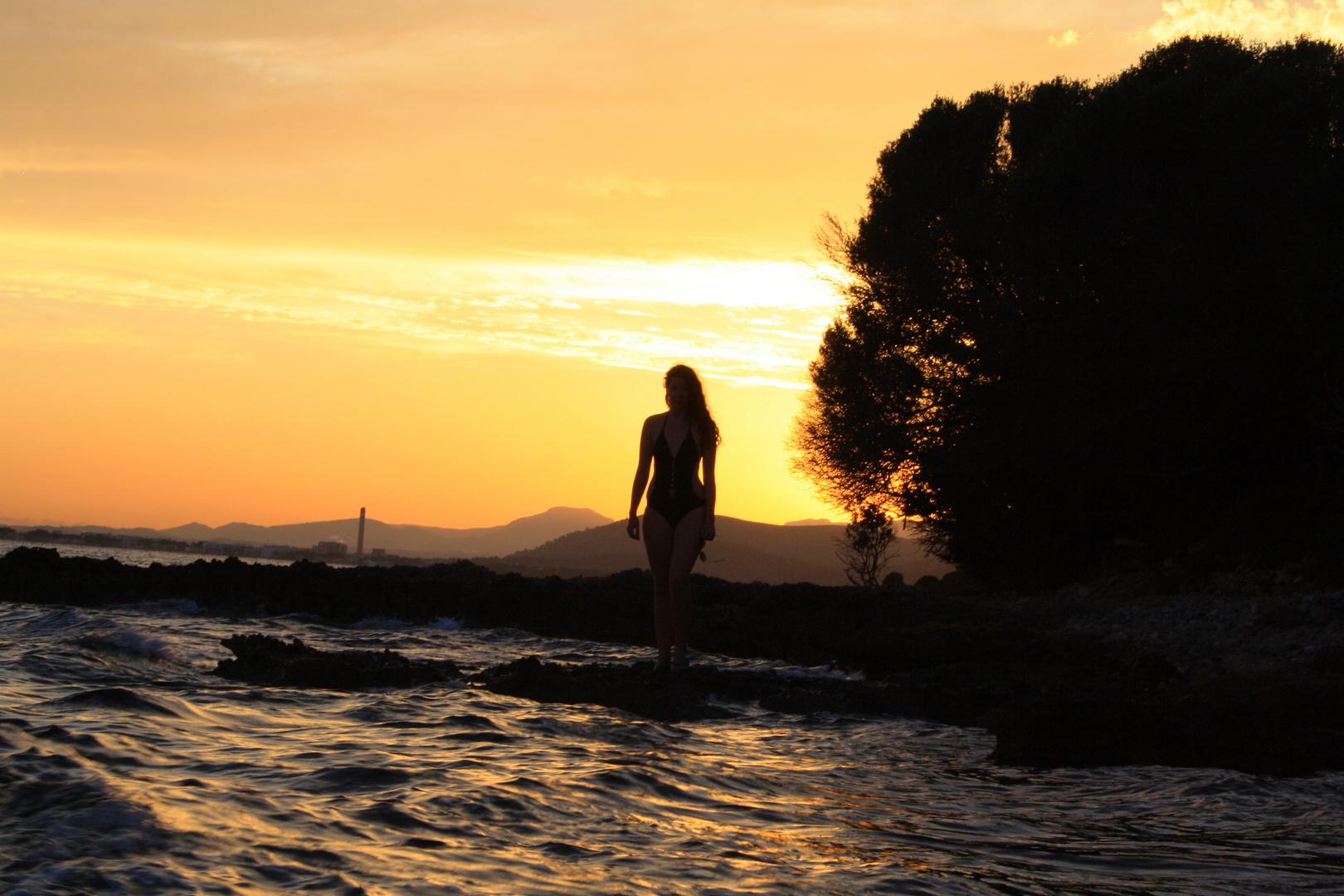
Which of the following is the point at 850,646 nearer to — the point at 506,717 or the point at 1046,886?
the point at 506,717

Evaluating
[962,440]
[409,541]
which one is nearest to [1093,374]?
[962,440]

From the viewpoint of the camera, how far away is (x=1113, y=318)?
53.1ft

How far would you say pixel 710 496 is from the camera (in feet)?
21.9

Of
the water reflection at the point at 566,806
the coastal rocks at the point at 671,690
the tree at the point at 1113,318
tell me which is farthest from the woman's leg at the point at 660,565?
the tree at the point at 1113,318

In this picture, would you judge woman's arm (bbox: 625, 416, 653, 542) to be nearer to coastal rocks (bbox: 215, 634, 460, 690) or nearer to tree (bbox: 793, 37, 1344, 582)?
coastal rocks (bbox: 215, 634, 460, 690)

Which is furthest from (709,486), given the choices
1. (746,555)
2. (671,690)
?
(746,555)

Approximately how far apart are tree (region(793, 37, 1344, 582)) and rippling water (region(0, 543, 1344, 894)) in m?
11.5

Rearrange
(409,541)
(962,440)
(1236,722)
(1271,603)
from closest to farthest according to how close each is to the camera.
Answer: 1. (1236,722)
2. (1271,603)
3. (962,440)
4. (409,541)

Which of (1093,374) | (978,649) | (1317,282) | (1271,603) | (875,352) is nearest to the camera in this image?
(978,649)

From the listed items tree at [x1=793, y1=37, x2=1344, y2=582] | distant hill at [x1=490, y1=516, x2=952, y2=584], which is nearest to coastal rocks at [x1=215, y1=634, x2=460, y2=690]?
tree at [x1=793, y1=37, x2=1344, y2=582]

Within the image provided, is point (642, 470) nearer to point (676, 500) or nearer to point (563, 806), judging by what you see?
Answer: point (676, 500)

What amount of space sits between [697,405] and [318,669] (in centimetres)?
296

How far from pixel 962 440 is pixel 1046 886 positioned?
1545 cm

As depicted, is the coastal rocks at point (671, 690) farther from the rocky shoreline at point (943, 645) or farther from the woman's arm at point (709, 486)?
the woman's arm at point (709, 486)
